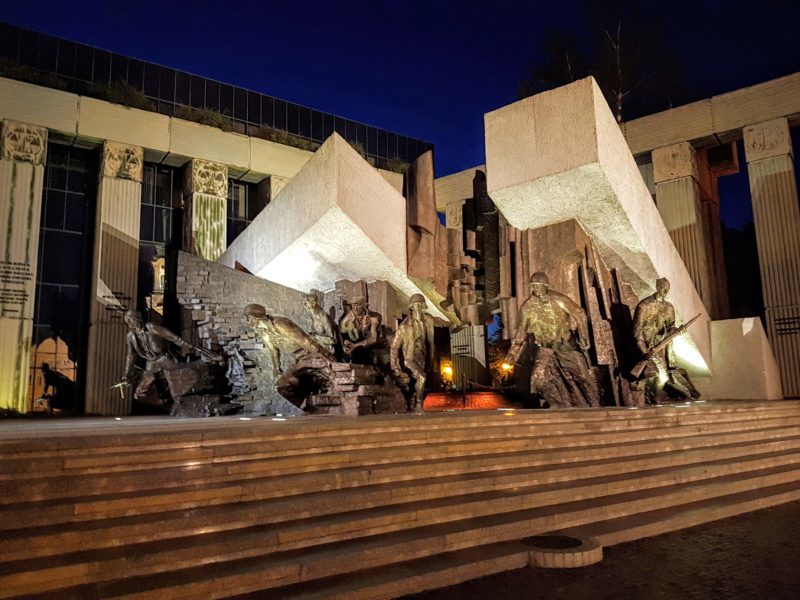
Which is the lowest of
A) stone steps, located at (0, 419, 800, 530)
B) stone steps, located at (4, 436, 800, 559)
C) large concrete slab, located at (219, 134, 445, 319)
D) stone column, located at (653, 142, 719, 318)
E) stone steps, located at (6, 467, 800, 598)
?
stone steps, located at (6, 467, 800, 598)

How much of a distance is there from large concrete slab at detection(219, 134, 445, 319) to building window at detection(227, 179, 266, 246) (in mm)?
6028

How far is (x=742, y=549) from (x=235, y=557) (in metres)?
2.74

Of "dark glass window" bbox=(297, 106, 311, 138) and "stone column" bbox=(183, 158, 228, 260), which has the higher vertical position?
"dark glass window" bbox=(297, 106, 311, 138)

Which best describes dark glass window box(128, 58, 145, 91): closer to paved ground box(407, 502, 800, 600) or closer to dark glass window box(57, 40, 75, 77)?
dark glass window box(57, 40, 75, 77)

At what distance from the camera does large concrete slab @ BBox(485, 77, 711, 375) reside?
25.2 feet

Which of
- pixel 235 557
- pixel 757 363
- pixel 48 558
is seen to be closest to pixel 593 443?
pixel 235 557

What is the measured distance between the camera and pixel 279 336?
341 inches

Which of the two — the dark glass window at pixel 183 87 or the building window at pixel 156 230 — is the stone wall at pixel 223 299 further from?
the dark glass window at pixel 183 87

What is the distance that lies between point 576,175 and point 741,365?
5.01 m

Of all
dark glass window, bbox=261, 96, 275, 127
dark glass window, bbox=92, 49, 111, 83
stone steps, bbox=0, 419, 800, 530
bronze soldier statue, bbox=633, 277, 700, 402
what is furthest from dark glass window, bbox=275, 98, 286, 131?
stone steps, bbox=0, 419, 800, 530

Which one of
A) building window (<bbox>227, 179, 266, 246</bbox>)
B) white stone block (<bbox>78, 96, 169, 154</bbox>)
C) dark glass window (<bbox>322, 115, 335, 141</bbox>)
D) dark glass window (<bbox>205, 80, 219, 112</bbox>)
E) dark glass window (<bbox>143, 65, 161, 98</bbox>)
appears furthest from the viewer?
dark glass window (<bbox>322, 115, 335, 141</bbox>)

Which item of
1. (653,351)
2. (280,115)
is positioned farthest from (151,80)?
(653,351)

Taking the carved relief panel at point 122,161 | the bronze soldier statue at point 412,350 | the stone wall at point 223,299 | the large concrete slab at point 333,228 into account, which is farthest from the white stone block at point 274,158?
the bronze soldier statue at point 412,350

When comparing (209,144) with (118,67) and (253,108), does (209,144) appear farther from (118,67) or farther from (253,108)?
(118,67)
